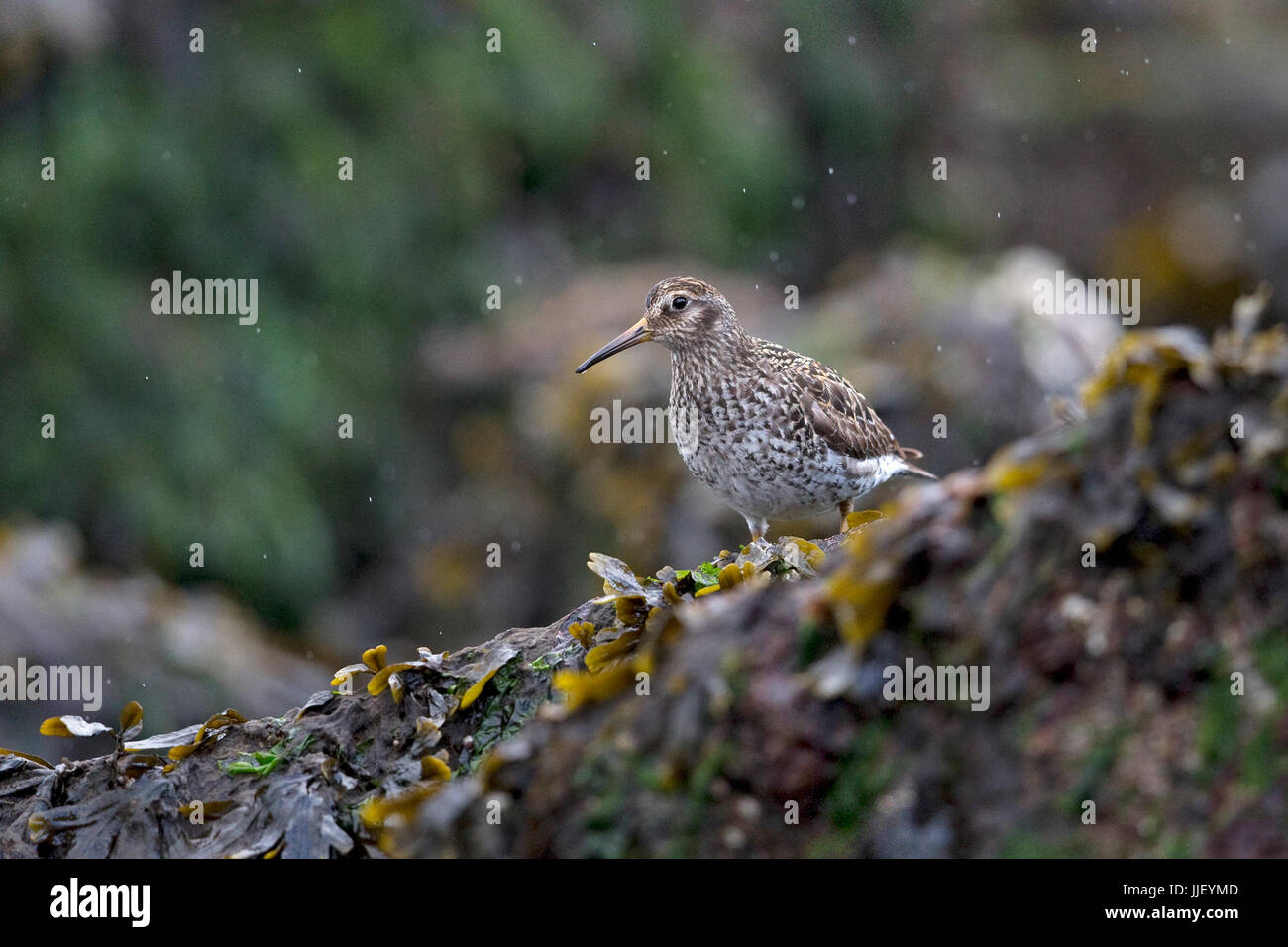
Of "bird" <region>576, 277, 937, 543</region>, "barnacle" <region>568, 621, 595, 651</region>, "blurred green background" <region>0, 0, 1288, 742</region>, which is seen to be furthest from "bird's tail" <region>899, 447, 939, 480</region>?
"barnacle" <region>568, 621, 595, 651</region>

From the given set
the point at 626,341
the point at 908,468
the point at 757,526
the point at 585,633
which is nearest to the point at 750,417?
the point at 626,341

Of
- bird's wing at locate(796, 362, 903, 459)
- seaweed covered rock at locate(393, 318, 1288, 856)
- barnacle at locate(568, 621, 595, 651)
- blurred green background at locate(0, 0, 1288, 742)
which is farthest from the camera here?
blurred green background at locate(0, 0, 1288, 742)

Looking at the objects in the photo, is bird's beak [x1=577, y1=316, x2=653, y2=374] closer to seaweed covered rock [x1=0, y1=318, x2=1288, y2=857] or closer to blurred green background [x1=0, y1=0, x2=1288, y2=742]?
blurred green background [x1=0, y1=0, x2=1288, y2=742]

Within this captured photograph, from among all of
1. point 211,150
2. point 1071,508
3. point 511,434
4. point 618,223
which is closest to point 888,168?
point 618,223

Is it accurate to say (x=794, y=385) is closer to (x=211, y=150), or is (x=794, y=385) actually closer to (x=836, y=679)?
(x=836, y=679)

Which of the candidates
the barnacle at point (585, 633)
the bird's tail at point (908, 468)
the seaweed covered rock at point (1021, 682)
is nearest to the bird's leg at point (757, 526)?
the bird's tail at point (908, 468)

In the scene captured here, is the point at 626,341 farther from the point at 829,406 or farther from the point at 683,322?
the point at 829,406
